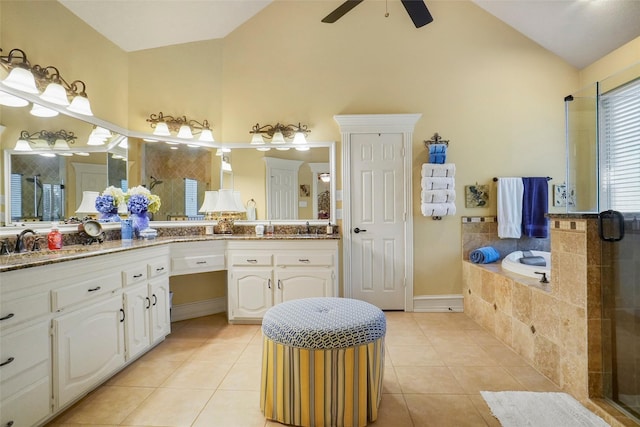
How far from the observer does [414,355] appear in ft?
7.80

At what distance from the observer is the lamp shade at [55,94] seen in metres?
2.15

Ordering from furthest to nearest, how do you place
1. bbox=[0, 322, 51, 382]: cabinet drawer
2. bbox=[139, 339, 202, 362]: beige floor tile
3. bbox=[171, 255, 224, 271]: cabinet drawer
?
1. bbox=[171, 255, 224, 271]: cabinet drawer
2. bbox=[139, 339, 202, 362]: beige floor tile
3. bbox=[0, 322, 51, 382]: cabinet drawer

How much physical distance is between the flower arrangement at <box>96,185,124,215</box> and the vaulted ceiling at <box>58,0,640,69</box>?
143 cm

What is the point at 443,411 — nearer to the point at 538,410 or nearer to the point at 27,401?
the point at 538,410

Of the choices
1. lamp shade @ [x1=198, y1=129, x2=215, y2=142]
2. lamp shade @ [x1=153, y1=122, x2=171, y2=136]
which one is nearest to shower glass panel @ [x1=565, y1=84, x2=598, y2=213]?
lamp shade @ [x1=198, y1=129, x2=215, y2=142]

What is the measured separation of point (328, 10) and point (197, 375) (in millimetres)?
3779

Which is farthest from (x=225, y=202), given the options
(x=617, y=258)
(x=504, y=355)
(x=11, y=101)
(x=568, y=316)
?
(x=617, y=258)

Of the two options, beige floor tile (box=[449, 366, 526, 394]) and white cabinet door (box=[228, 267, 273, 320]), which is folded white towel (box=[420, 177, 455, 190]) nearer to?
beige floor tile (box=[449, 366, 526, 394])

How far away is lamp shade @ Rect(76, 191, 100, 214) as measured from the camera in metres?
2.48

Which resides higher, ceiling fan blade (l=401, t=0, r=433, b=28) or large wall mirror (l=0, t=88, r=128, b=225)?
ceiling fan blade (l=401, t=0, r=433, b=28)

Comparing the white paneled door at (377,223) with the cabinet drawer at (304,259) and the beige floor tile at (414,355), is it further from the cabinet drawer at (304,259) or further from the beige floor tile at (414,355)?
the beige floor tile at (414,355)

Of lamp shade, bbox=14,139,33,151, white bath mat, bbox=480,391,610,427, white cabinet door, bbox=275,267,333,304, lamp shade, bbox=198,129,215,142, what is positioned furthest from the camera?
lamp shade, bbox=198,129,215,142

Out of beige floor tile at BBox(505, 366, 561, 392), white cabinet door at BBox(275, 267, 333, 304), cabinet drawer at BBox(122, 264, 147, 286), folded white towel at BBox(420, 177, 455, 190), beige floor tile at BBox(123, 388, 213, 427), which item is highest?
folded white towel at BBox(420, 177, 455, 190)

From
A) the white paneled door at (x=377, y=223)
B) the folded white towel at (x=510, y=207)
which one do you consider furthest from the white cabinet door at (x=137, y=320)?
the folded white towel at (x=510, y=207)
